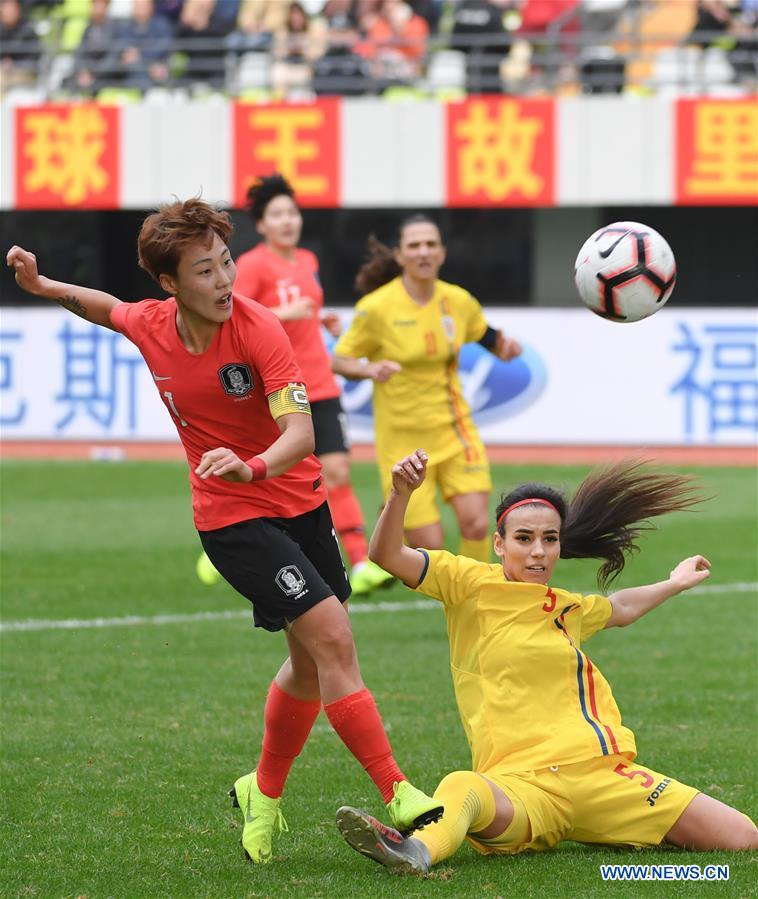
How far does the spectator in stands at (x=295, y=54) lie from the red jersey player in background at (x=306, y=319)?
1220 centimetres

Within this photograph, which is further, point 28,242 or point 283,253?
point 28,242

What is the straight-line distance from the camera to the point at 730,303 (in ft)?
72.4

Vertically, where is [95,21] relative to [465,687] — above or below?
above

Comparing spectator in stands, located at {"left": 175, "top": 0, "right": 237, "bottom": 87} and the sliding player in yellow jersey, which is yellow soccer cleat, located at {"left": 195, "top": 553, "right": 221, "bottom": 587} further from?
spectator in stands, located at {"left": 175, "top": 0, "right": 237, "bottom": 87}

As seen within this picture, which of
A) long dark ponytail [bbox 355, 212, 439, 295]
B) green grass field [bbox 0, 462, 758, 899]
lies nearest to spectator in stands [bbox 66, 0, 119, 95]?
green grass field [bbox 0, 462, 758, 899]

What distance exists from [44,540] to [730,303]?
1190 centimetres

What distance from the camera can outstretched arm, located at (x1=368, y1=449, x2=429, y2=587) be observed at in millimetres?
4770

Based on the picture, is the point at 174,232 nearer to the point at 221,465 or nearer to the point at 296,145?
the point at 221,465

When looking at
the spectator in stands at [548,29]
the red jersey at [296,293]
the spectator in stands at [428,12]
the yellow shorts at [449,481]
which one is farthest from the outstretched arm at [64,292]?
the spectator in stands at [428,12]

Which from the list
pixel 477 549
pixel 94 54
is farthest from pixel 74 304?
pixel 94 54

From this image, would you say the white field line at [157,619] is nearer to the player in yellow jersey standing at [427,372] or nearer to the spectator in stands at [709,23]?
the player in yellow jersey standing at [427,372]

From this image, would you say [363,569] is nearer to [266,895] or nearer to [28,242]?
[266,895]

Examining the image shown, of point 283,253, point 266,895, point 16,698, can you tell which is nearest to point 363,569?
point 283,253

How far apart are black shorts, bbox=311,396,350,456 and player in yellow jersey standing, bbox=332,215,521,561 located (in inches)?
31.7
